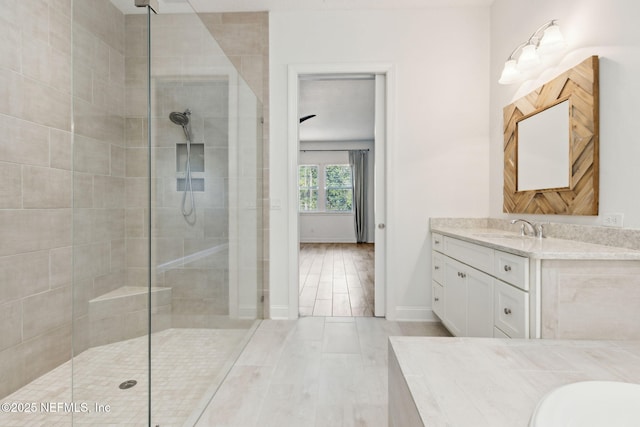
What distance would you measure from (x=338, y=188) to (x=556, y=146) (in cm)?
684

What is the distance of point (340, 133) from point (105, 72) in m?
6.70

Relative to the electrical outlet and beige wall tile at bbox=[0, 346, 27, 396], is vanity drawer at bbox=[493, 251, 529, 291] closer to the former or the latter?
the electrical outlet

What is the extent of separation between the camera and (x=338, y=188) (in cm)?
878

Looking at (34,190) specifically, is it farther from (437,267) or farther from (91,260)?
(437,267)

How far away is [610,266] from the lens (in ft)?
4.51

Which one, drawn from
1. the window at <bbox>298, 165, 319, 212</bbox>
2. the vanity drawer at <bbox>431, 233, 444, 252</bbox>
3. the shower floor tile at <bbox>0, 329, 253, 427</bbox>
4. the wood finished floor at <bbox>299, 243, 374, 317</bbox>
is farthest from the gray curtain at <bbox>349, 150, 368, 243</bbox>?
the shower floor tile at <bbox>0, 329, 253, 427</bbox>

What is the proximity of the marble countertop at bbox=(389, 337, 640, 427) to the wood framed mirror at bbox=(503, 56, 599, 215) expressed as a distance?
1.00 meters

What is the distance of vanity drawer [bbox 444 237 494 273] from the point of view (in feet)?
6.07

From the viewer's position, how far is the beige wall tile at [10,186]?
5.45 feet

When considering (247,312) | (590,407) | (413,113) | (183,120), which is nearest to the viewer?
(590,407)

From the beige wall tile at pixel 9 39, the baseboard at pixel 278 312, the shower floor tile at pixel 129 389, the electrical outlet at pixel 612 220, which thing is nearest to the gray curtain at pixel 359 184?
the baseboard at pixel 278 312

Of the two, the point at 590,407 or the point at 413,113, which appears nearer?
the point at 590,407

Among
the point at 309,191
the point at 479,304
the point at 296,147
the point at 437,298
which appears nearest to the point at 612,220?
the point at 479,304

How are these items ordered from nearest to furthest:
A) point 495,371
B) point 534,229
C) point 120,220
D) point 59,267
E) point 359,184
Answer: point 495,371, point 120,220, point 59,267, point 534,229, point 359,184
